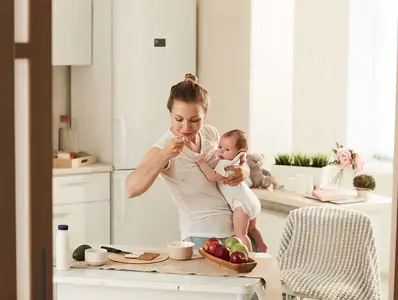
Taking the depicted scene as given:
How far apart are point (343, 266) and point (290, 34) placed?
5.56 feet

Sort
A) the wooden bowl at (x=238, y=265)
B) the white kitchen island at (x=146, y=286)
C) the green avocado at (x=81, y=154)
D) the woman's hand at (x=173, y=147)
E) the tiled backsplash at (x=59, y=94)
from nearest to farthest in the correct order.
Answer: the white kitchen island at (x=146, y=286)
the wooden bowl at (x=238, y=265)
the woman's hand at (x=173, y=147)
the green avocado at (x=81, y=154)
the tiled backsplash at (x=59, y=94)

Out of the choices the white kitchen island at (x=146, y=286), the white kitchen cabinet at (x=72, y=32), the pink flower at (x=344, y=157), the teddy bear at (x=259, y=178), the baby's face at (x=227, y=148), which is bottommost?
the white kitchen island at (x=146, y=286)

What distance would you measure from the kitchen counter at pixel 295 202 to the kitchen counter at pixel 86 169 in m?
0.92

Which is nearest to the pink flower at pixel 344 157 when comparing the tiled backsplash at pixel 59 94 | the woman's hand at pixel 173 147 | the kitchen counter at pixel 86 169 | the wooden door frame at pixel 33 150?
the kitchen counter at pixel 86 169

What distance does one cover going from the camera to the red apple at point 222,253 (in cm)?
266

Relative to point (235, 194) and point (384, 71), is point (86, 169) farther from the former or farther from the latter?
point (384, 71)

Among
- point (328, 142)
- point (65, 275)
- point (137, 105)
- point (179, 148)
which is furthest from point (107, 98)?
point (65, 275)

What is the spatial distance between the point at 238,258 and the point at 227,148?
2.06 feet

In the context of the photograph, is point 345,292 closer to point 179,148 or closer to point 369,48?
point 179,148

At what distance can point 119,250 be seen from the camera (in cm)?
283

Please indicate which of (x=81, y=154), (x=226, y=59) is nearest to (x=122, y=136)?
(x=81, y=154)

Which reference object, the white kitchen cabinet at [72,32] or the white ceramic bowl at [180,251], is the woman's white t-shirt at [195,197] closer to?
the white ceramic bowl at [180,251]

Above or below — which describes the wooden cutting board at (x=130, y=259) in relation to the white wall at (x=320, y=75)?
below

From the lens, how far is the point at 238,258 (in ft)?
8.55
